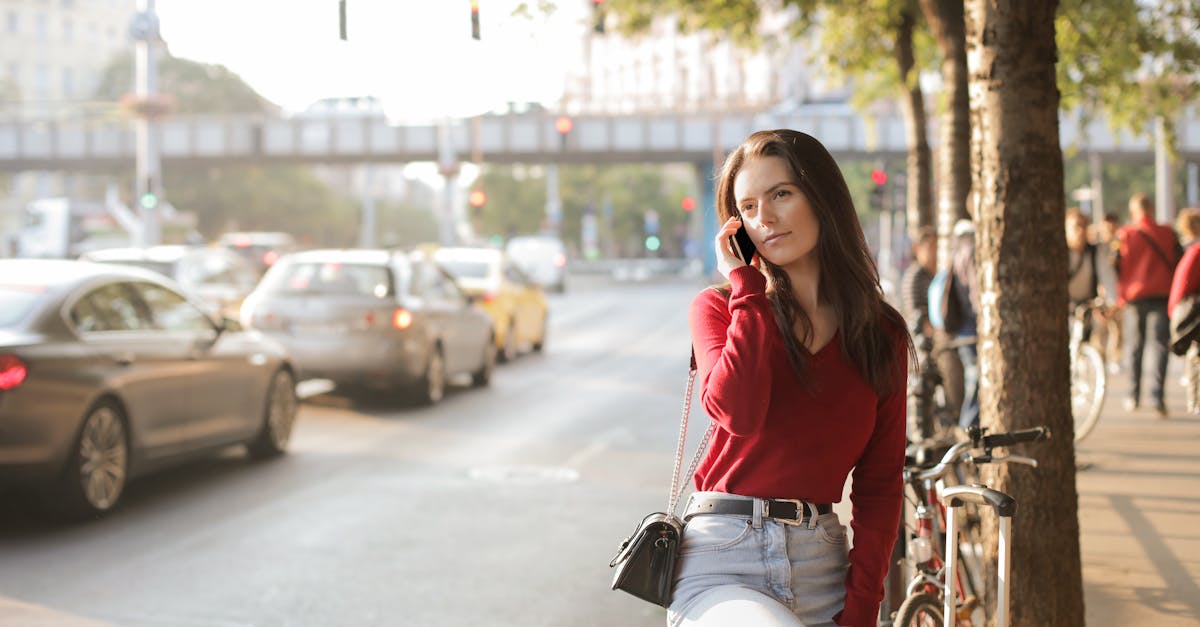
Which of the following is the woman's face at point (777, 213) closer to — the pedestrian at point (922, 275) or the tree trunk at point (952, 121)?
the tree trunk at point (952, 121)

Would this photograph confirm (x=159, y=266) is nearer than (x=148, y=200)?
Yes

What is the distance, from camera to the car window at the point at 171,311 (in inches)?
384

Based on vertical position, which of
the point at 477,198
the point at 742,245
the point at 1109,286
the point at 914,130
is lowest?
the point at 1109,286

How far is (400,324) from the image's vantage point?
15.0 meters

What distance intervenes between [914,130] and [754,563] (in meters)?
14.0

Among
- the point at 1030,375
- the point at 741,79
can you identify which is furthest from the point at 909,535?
the point at 741,79

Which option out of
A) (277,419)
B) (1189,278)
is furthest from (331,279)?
(1189,278)

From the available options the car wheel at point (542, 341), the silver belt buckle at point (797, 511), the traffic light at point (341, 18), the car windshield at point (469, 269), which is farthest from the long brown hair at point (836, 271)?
the car wheel at point (542, 341)

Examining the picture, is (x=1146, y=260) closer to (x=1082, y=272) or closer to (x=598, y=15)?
(x=1082, y=272)

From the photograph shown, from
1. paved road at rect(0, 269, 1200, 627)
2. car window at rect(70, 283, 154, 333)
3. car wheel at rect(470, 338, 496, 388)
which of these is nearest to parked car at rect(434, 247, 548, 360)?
car wheel at rect(470, 338, 496, 388)

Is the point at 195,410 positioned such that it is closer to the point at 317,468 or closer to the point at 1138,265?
the point at 317,468

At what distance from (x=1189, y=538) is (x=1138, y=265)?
22.2ft

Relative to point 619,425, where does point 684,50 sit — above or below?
above

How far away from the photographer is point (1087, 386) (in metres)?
11.8
